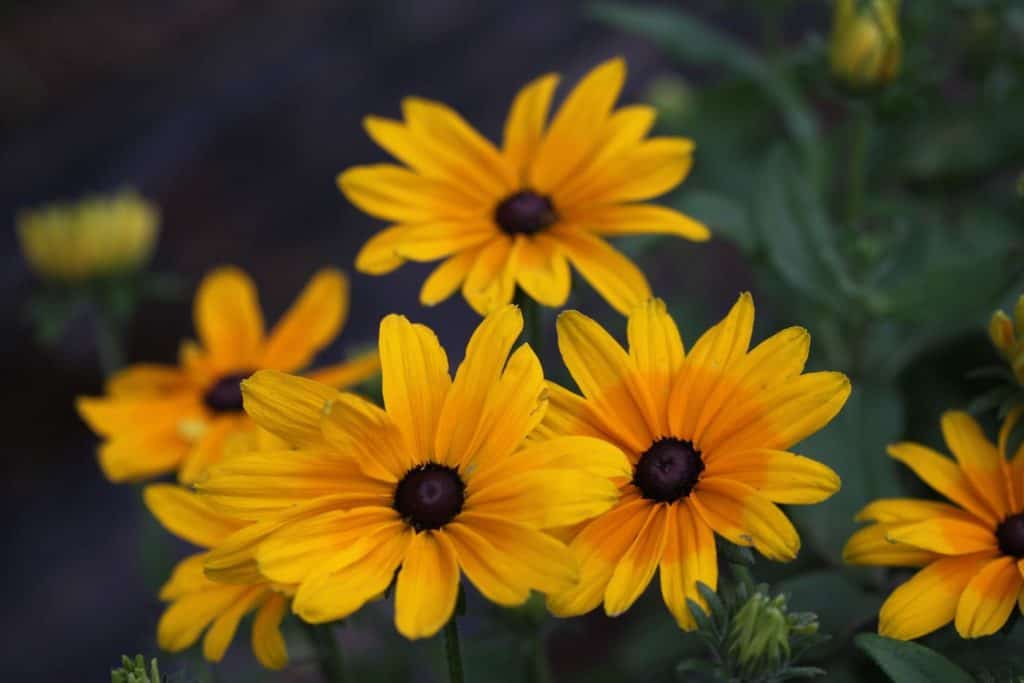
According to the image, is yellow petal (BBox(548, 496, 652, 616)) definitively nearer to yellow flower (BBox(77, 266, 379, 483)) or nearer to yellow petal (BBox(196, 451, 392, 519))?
yellow petal (BBox(196, 451, 392, 519))

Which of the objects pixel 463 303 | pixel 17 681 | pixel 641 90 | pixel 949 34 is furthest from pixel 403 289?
pixel 949 34

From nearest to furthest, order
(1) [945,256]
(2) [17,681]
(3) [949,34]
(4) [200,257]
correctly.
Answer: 1. (1) [945,256]
2. (3) [949,34]
3. (2) [17,681]
4. (4) [200,257]

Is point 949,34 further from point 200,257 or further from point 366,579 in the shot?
point 200,257

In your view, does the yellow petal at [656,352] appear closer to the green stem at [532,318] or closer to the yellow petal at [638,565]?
the yellow petal at [638,565]

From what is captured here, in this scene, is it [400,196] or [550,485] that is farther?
[400,196]

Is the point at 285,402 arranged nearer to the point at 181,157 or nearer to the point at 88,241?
the point at 88,241

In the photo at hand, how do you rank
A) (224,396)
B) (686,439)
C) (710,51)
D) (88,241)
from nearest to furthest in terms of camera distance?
(686,439), (224,396), (88,241), (710,51)

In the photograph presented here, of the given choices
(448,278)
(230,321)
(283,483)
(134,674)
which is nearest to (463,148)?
(448,278)
